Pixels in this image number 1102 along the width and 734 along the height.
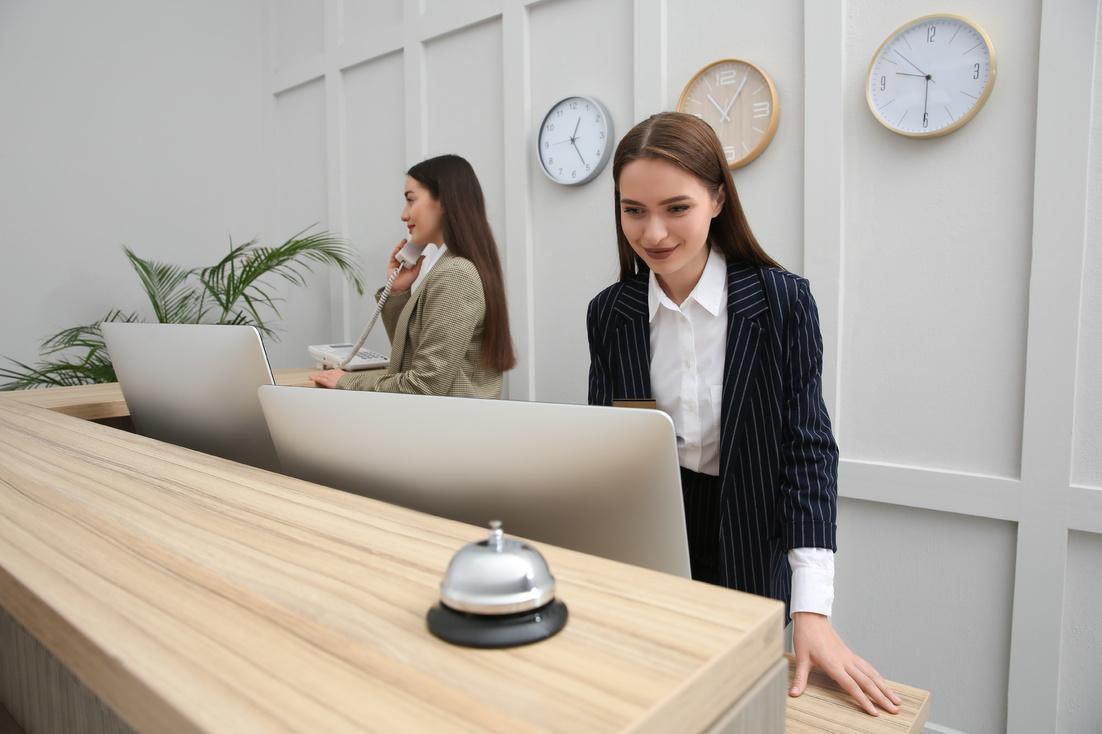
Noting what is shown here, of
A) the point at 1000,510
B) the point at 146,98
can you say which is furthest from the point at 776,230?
the point at 146,98

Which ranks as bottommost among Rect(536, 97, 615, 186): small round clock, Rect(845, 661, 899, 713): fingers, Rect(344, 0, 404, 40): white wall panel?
Rect(845, 661, 899, 713): fingers

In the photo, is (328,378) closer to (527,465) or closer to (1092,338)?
(527,465)

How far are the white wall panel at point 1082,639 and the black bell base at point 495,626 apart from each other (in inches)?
91.3

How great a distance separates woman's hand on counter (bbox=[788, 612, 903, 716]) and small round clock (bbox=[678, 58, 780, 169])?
2.08m

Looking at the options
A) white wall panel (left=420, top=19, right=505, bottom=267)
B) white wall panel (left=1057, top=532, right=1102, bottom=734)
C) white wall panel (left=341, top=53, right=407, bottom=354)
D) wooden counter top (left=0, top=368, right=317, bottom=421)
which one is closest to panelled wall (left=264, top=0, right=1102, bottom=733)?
white wall panel (left=1057, top=532, right=1102, bottom=734)

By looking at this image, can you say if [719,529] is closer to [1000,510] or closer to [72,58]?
[1000,510]

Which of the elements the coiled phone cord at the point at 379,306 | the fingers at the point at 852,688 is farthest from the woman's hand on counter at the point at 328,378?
the fingers at the point at 852,688

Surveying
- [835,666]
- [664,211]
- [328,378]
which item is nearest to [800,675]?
[835,666]

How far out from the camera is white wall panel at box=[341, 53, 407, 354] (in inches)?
169

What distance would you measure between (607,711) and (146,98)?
17.0ft

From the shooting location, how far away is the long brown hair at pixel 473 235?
110 inches

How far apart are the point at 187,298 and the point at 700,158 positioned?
3.99 meters

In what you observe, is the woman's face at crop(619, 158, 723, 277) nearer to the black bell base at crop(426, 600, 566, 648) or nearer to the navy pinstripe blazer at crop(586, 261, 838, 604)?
the navy pinstripe blazer at crop(586, 261, 838, 604)

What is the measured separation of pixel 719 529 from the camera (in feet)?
4.61
